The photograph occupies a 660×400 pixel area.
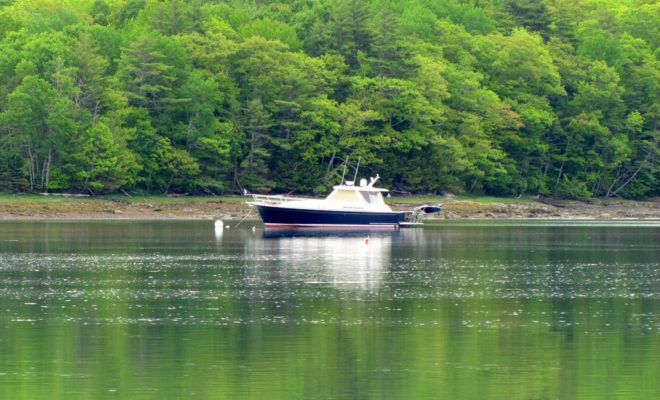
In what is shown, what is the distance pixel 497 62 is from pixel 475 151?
11.4 metres

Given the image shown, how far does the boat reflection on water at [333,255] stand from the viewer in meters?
55.6

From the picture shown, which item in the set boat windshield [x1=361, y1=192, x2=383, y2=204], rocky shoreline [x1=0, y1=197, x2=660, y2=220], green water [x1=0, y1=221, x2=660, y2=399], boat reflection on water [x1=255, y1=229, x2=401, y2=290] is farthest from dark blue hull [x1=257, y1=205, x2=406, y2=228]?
green water [x1=0, y1=221, x2=660, y2=399]

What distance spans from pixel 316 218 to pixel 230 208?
16.6 m

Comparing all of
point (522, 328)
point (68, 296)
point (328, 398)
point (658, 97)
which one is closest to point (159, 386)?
point (328, 398)

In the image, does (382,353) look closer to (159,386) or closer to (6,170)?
(159,386)

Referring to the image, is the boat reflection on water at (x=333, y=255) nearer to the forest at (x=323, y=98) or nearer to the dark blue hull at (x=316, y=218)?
the dark blue hull at (x=316, y=218)

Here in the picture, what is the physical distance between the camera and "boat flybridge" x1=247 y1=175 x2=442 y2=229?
3799 inches

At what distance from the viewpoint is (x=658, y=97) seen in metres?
140

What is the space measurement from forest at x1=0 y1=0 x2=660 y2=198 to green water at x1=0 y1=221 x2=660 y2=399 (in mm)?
39405

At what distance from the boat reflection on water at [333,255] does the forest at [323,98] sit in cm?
2191

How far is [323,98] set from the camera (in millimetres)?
121250

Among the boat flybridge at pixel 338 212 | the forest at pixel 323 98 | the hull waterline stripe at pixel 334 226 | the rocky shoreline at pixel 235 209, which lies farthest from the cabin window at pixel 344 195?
the forest at pixel 323 98

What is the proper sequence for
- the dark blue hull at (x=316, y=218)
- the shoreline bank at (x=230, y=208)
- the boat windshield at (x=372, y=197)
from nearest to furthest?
the dark blue hull at (x=316, y=218) → the boat windshield at (x=372, y=197) → the shoreline bank at (x=230, y=208)

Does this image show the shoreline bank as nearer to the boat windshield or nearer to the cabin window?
the cabin window
